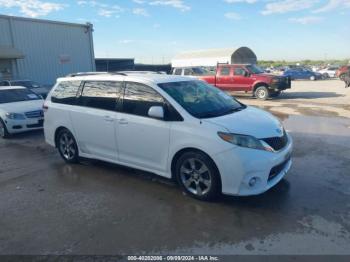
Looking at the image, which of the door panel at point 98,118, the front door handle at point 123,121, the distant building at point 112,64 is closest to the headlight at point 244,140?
the front door handle at point 123,121

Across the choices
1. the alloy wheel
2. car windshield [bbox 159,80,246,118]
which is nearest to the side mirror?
car windshield [bbox 159,80,246,118]

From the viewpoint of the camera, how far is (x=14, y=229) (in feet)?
12.7

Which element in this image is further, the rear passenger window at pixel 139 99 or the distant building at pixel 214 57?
the distant building at pixel 214 57

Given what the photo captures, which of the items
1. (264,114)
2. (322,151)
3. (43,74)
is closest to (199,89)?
(264,114)

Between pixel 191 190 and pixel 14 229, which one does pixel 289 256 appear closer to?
pixel 191 190

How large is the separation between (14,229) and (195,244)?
87.6 inches

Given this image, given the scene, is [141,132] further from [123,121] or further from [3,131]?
[3,131]

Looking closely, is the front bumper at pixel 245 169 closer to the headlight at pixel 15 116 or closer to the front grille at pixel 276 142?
the front grille at pixel 276 142

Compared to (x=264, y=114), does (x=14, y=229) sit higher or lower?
lower

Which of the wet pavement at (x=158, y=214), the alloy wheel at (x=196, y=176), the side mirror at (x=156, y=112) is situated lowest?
the wet pavement at (x=158, y=214)

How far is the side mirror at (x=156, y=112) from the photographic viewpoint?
4480 millimetres

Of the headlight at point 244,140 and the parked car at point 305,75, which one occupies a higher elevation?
the headlight at point 244,140

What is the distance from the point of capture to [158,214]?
13.4ft

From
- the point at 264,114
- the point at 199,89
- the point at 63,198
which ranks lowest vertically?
the point at 63,198
